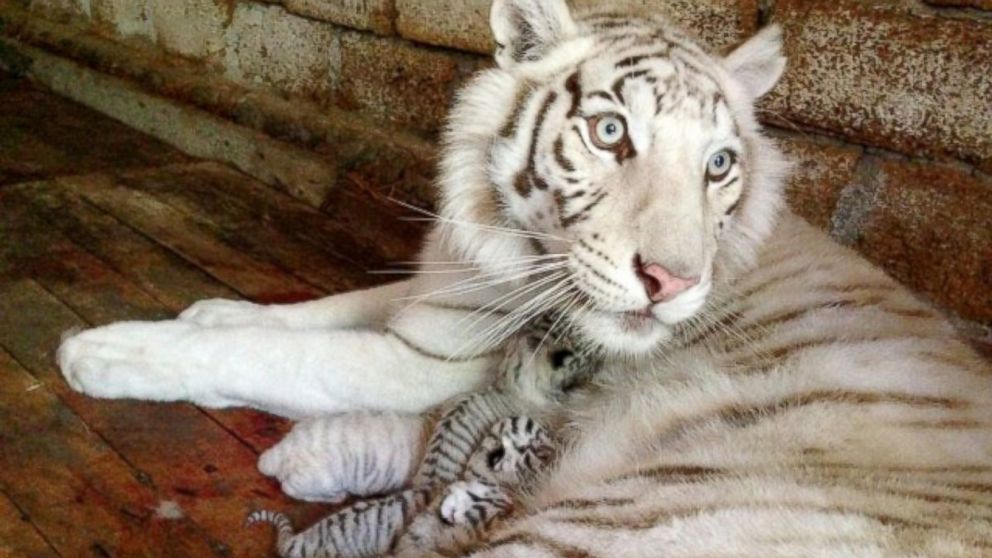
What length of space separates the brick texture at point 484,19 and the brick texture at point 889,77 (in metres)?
0.11

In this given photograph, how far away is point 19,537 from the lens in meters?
1.52

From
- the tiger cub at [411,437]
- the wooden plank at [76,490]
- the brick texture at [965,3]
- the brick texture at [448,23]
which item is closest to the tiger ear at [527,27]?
the tiger cub at [411,437]

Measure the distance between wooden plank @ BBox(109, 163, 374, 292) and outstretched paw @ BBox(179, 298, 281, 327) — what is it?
41 centimetres

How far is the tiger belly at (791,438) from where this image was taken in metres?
1.05

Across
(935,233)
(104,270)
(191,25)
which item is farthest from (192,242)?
(935,233)

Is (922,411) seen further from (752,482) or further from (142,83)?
(142,83)

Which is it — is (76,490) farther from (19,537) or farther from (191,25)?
(191,25)

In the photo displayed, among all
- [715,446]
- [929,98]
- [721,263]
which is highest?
[929,98]

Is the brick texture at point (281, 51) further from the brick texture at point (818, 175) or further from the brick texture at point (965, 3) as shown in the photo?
the brick texture at point (965, 3)

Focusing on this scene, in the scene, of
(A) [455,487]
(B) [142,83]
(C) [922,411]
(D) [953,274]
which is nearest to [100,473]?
(A) [455,487]

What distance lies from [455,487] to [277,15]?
2533 millimetres

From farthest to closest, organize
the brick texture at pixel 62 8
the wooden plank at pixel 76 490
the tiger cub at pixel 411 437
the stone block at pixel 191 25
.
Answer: the brick texture at pixel 62 8, the stone block at pixel 191 25, the tiger cub at pixel 411 437, the wooden plank at pixel 76 490

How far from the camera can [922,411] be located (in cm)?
131

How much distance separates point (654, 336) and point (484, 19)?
5.07 ft
